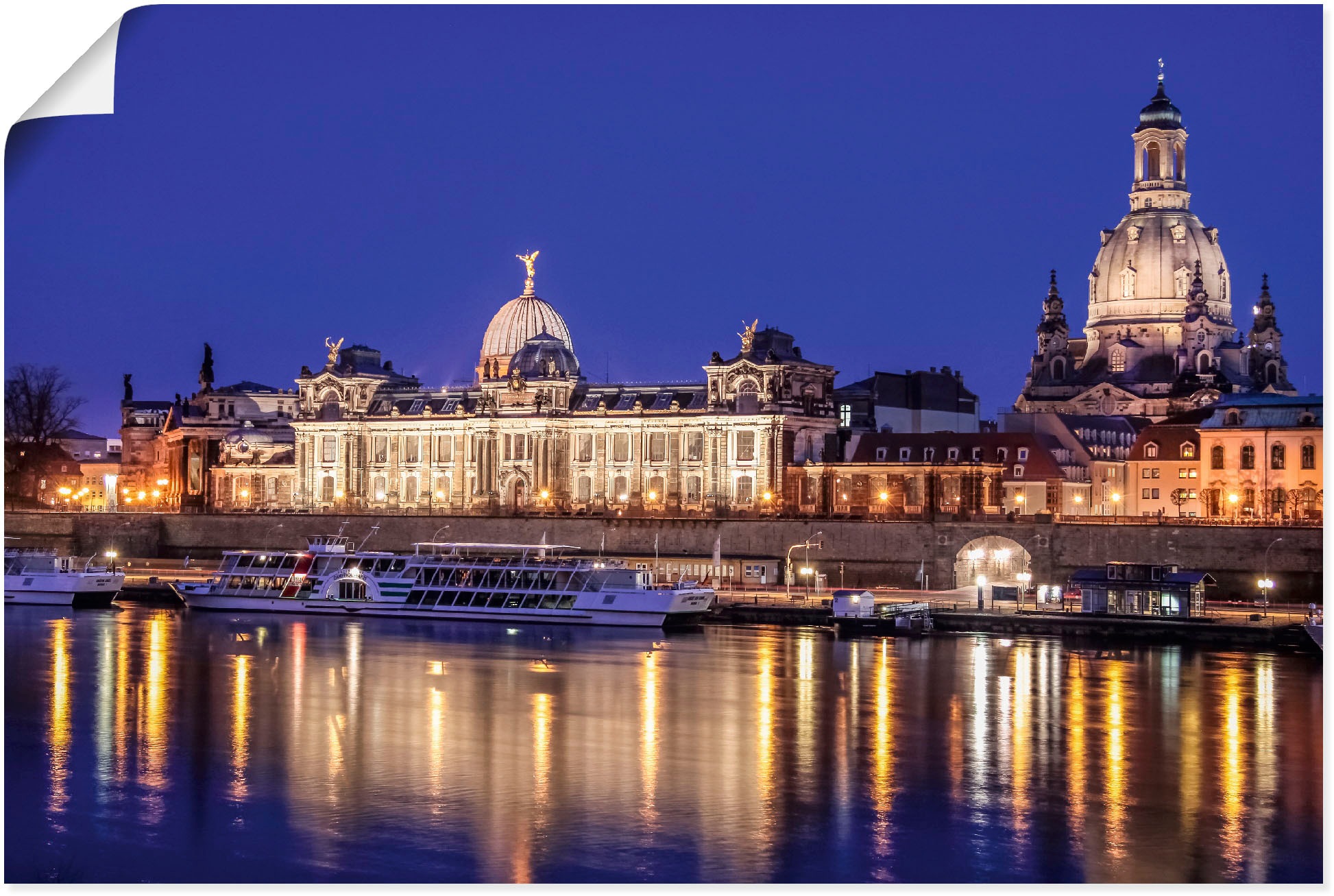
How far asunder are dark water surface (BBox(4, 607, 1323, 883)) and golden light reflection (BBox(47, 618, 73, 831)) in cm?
11

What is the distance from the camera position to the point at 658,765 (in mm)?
34438

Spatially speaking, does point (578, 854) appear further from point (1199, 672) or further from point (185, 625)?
point (185, 625)

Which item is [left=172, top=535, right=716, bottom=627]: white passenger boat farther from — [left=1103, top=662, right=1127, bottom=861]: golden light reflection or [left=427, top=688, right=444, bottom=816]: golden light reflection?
[left=1103, top=662, right=1127, bottom=861]: golden light reflection

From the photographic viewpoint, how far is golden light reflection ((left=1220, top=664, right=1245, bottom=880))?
27828 millimetres

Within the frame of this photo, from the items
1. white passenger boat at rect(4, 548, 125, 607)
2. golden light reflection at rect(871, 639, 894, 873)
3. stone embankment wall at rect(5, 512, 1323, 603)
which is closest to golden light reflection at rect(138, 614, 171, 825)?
golden light reflection at rect(871, 639, 894, 873)

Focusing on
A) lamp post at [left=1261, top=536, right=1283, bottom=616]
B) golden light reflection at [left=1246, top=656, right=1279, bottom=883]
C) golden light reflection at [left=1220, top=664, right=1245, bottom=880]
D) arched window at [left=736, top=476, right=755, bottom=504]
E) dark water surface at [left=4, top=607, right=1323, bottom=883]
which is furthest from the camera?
arched window at [left=736, top=476, right=755, bottom=504]

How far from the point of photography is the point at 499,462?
99.8m

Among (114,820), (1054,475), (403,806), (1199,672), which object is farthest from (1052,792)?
(1054,475)

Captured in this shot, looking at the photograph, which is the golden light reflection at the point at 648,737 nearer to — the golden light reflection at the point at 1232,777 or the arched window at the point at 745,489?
the golden light reflection at the point at 1232,777

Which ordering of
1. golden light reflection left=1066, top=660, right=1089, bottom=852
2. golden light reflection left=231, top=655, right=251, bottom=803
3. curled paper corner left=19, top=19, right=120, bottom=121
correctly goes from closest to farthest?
1. curled paper corner left=19, top=19, right=120, bottom=121
2. golden light reflection left=1066, top=660, right=1089, bottom=852
3. golden light reflection left=231, top=655, right=251, bottom=803

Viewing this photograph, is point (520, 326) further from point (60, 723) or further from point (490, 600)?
point (60, 723)

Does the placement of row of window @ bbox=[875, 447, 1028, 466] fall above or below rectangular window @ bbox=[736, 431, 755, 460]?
below

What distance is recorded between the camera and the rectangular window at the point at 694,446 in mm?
94688

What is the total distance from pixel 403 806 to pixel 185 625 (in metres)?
35.1
